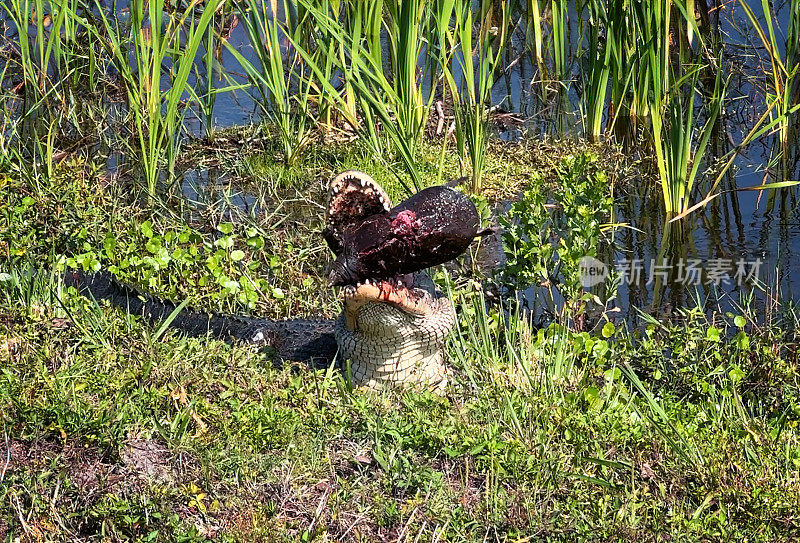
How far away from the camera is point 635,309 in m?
4.80

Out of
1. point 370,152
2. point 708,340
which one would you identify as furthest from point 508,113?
point 708,340

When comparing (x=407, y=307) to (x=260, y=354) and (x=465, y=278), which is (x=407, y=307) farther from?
(x=465, y=278)

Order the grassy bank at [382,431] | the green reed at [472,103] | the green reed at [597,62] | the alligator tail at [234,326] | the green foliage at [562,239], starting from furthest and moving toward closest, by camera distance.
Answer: the green reed at [597,62] < the green reed at [472,103] < the green foliage at [562,239] < the alligator tail at [234,326] < the grassy bank at [382,431]

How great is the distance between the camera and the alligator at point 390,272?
10.8 feet

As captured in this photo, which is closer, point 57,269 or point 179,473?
point 179,473

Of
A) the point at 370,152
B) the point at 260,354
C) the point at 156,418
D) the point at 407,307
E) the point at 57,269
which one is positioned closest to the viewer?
the point at 156,418

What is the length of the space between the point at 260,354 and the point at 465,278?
43.7 inches

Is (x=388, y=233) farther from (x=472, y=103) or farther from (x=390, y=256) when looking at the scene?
(x=472, y=103)

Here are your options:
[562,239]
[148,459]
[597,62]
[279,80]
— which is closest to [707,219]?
[597,62]

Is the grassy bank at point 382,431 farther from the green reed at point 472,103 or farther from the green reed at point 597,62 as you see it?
the green reed at point 597,62

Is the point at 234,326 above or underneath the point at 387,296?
underneath

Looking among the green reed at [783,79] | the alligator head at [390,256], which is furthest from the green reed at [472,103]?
the alligator head at [390,256]

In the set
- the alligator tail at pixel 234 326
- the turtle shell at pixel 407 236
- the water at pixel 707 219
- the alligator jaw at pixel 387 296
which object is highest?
the turtle shell at pixel 407 236

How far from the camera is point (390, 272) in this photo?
3.34m
